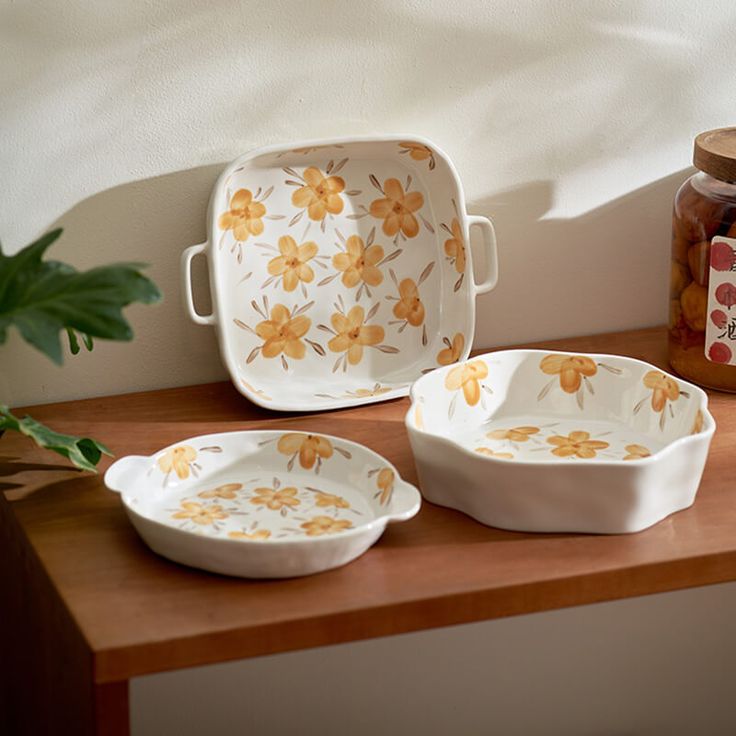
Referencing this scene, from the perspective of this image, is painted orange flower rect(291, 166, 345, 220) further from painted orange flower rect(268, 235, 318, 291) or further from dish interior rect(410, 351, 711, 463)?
dish interior rect(410, 351, 711, 463)

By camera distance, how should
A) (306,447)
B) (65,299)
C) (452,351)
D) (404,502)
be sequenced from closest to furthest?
(65,299), (404,502), (306,447), (452,351)

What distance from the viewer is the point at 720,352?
122cm

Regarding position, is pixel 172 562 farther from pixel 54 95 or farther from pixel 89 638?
pixel 54 95

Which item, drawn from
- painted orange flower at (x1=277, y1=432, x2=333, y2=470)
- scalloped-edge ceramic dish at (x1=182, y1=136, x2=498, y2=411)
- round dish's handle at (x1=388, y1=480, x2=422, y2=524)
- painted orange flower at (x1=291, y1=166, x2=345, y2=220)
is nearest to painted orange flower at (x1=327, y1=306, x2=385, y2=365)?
scalloped-edge ceramic dish at (x1=182, y1=136, x2=498, y2=411)

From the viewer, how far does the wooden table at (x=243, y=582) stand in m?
0.86

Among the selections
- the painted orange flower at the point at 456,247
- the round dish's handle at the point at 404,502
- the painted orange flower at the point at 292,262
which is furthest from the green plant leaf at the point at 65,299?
the painted orange flower at the point at 456,247

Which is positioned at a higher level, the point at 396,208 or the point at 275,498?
the point at 396,208

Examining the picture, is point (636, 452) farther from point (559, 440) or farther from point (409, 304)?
point (409, 304)

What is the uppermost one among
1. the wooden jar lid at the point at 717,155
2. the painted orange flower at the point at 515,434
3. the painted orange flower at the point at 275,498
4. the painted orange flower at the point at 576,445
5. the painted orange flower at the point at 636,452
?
the wooden jar lid at the point at 717,155

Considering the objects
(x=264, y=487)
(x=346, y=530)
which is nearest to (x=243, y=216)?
(x=264, y=487)

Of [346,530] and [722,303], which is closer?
[346,530]

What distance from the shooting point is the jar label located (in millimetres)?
1178

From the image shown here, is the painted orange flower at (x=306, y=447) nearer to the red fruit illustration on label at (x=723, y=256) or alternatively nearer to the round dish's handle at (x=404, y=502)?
the round dish's handle at (x=404, y=502)

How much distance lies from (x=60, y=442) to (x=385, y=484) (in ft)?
0.88
